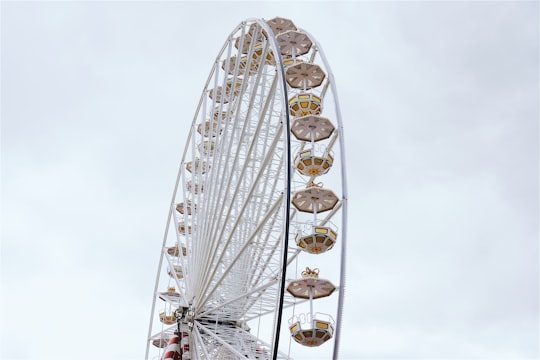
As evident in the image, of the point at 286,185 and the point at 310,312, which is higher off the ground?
the point at 286,185

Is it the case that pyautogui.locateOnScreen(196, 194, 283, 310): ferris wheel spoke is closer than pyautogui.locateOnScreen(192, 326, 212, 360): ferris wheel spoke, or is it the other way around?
pyautogui.locateOnScreen(196, 194, 283, 310): ferris wheel spoke

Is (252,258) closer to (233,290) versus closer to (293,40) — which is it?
(233,290)

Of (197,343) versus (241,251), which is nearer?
(241,251)

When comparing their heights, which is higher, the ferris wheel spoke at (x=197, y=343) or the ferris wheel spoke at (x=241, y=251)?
the ferris wheel spoke at (x=241, y=251)

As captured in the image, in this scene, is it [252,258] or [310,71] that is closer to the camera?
[310,71]

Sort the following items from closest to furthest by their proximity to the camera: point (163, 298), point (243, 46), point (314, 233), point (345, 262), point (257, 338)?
point (345, 262)
point (314, 233)
point (257, 338)
point (243, 46)
point (163, 298)

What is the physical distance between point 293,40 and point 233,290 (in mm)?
8664

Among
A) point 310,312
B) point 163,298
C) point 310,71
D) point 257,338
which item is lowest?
point 310,312

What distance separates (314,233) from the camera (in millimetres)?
17000

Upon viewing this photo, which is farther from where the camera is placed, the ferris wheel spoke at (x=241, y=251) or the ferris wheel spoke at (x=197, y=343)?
the ferris wheel spoke at (x=197, y=343)

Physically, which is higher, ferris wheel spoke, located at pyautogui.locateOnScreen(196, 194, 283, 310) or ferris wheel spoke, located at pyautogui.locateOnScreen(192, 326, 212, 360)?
ferris wheel spoke, located at pyautogui.locateOnScreen(196, 194, 283, 310)

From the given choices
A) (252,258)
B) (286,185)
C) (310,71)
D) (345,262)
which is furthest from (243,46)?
(345,262)

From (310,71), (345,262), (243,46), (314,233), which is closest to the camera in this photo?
(345,262)

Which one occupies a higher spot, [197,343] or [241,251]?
[241,251]
